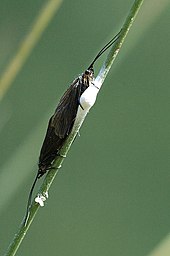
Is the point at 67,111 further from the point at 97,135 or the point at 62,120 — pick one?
the point at 97,135

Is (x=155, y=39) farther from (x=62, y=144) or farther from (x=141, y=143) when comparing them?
(x=62, y=144)

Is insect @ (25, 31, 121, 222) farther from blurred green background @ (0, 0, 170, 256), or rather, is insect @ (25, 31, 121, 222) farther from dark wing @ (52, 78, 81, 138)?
blurred green background @ (0, 0, 170, 256)

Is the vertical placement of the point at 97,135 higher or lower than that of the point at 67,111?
higher

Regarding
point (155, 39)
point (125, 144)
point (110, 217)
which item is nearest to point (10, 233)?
point (110, 217)

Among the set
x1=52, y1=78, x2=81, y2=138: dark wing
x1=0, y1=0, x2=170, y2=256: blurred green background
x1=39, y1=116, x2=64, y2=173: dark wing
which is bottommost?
x1=39, y1=116, x2=64, y2=173: dark wing

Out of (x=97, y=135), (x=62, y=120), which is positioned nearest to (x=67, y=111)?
(x=62, y=120)

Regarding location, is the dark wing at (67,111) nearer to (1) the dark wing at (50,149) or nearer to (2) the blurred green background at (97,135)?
(1) the dark wing at (50,149)

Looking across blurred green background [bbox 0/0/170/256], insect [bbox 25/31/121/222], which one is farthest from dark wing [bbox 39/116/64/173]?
blurred green background [bbox 0/0/170/256]

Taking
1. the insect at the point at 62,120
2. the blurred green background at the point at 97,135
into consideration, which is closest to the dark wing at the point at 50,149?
the insect at the point at 62,120

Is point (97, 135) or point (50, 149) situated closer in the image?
point (50, 149)

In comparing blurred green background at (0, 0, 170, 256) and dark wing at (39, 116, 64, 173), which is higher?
blurred green background at (0, 0, 170, 256)
